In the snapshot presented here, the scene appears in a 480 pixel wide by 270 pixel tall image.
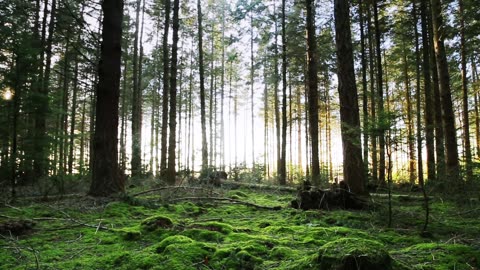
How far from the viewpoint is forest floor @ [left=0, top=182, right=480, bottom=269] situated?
3107 millimetres

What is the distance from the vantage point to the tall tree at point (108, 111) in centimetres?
712

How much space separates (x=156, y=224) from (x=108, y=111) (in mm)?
3936

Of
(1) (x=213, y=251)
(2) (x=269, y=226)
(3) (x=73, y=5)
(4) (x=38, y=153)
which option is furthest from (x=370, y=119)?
(3) (x=73, y=5)

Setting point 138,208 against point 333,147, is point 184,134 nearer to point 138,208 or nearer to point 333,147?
point 333,147

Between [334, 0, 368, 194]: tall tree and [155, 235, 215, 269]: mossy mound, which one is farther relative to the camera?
[334, 0, 368, 194]: tall tree

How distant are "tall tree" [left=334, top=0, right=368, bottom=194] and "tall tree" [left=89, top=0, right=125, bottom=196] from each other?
5.65 m

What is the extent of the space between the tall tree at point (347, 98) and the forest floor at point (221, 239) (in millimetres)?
964

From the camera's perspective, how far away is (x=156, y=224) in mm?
4598

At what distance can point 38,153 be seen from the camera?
892 centimetres

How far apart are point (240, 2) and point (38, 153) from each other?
27.0 ft

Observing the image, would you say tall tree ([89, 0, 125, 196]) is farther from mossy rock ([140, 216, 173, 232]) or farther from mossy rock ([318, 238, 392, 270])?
mossy rock ([318, 238, 392, 270])

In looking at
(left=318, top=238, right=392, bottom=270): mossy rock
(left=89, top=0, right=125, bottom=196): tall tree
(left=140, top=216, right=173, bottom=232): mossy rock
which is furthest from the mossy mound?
(left=89, top=0, right=125, bottom=196): tall tree

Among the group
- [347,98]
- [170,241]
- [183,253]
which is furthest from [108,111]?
[347,98]

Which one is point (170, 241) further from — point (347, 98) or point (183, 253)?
point (347, 98)
